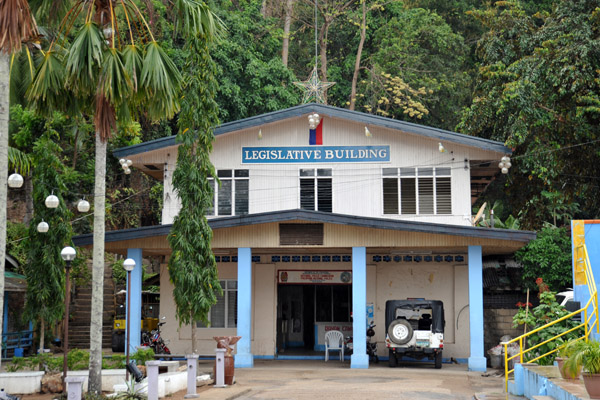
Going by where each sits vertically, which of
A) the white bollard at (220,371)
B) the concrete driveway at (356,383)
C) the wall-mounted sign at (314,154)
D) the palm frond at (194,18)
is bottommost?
the concrete driveway at (356,383)

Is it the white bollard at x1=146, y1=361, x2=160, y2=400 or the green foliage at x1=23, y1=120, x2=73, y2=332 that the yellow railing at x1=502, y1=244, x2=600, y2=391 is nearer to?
the white bollard at x1=146, y1=361, x2=160, y2=400

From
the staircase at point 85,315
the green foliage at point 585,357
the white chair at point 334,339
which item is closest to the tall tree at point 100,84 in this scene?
the green foliage at point 585,357

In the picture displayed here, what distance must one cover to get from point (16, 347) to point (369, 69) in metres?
24.4

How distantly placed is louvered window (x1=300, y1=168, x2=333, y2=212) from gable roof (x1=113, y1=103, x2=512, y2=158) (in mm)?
1883

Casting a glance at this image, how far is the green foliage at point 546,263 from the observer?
26750mm

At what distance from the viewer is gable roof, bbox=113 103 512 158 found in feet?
79.1

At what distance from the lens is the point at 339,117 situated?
24.8 m

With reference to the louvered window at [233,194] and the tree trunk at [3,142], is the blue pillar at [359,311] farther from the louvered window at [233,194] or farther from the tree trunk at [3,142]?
the tree trunk at [3,142]

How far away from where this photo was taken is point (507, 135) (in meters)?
26.7

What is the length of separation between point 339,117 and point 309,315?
295 inches

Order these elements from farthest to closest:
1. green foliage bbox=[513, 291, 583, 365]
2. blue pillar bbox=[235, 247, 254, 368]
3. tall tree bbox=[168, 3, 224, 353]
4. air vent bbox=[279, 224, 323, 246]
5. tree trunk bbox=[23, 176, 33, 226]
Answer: tree trunk bbox=[23, 176, 33, 226] → air vent bbox=[279, 224, 323, 246] → blue pillar bbox=[235, 247, 254, 368] → tall tree bbox=[168, 3, 224, 353] → green foliage bbox=[513, 291, 583, 365]

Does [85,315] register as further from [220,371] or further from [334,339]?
[220,371]

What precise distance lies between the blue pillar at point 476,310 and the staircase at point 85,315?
16514 millimetres

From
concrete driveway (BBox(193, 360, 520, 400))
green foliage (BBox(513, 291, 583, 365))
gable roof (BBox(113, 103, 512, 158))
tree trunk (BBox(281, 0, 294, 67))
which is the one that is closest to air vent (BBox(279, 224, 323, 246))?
concrete driveway (BBox(193, 360, 520, 400))
